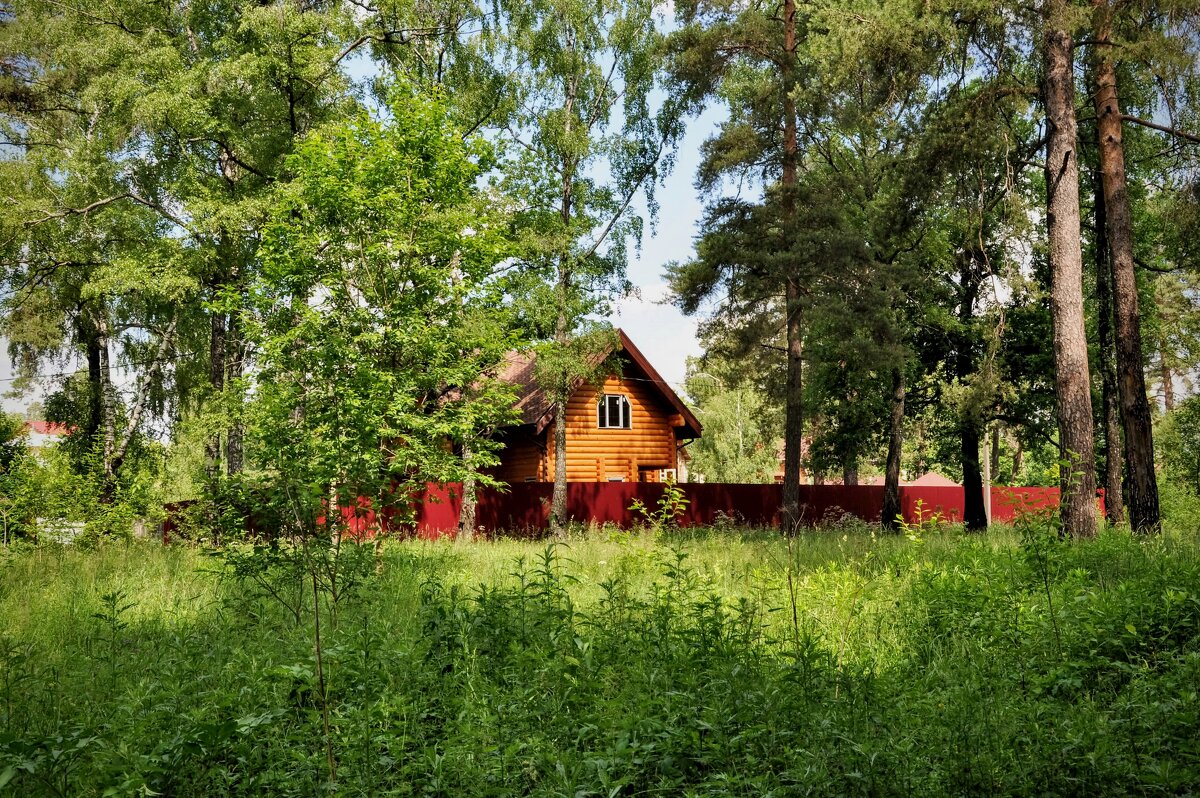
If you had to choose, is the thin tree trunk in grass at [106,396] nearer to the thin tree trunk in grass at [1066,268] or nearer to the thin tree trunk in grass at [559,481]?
the thin tree trunk in grass at [559,481]

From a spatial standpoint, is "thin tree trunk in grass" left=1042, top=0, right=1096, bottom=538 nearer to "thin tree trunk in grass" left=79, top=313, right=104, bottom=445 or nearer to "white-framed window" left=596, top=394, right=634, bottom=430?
"white-framed window" left=596, top=394, right=634, bottom=430

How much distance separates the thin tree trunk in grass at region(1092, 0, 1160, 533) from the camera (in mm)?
11812

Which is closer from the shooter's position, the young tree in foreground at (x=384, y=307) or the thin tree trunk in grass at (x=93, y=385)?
the young tree in foreground at (x=384, y=307)

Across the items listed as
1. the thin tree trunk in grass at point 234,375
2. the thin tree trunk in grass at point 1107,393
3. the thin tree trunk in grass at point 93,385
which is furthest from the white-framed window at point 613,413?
the thin tree trunk in grass at point 93,385

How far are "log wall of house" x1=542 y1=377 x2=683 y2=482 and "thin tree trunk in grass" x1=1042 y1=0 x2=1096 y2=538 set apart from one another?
15053 mm

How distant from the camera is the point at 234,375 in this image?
18.8 meters

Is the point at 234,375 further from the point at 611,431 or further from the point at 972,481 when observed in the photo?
the point at 972,481

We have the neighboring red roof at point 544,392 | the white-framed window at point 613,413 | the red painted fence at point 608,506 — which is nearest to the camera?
the red painted fence at point 608,506

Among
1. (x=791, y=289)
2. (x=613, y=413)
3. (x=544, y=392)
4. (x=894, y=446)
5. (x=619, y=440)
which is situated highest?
(x=791, y=289)

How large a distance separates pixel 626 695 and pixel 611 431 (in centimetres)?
2190

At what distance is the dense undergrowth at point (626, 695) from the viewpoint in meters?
3.65

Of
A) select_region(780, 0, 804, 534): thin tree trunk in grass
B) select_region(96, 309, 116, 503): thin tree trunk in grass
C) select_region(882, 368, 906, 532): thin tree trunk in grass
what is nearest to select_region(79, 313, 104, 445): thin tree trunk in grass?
select_region(96, 309, 116, 503): thin tree trunk in grass

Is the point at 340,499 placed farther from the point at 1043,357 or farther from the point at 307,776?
the point at 1043,357

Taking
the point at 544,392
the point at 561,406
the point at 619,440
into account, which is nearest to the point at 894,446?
the point at 619,440
